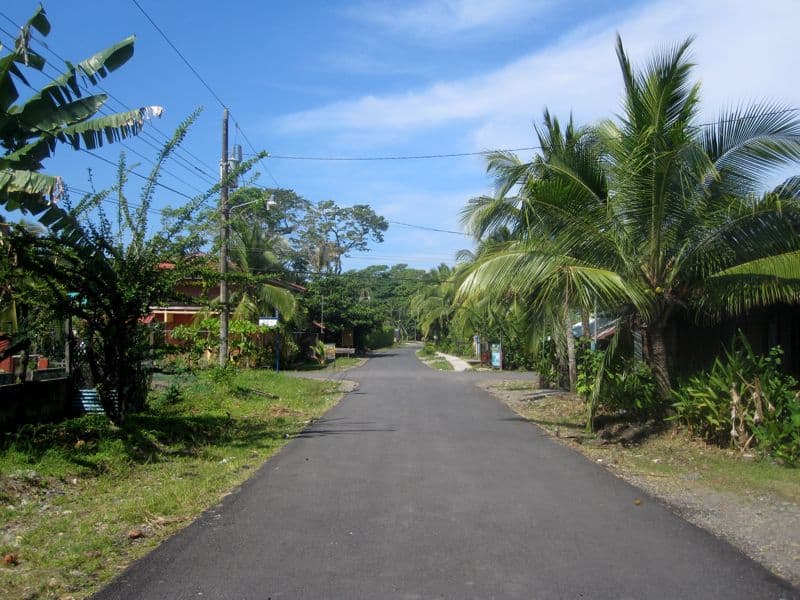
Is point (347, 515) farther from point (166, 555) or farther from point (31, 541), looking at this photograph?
point (31, 541)

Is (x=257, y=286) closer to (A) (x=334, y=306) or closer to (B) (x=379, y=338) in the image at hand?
(A) (x=334, y=306)

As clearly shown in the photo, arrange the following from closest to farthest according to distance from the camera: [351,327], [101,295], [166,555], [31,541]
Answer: [166,555] → [31,541] → [101,295] → [351,327]

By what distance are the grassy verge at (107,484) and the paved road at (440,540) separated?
1.26 feet

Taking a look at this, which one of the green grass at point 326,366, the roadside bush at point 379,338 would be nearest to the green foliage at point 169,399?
the green grass at point 326,366

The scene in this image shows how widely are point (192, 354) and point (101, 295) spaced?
258 centimetres

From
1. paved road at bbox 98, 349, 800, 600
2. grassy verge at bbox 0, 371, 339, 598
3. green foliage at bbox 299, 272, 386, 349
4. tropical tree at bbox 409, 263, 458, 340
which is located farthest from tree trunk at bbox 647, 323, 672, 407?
tropical tree at bbox 409, 263, 458, 340

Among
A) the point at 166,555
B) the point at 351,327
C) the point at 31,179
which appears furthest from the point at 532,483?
the point at 351,327

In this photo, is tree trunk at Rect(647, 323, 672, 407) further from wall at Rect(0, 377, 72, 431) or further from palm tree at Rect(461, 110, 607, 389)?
wall at Rect(0, 377, 72, 431)

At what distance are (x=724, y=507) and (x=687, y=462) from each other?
2758mm

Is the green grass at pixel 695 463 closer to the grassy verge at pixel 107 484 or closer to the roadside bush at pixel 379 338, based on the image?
the grassy verge at pixel 107 484

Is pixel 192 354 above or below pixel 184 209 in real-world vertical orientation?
below

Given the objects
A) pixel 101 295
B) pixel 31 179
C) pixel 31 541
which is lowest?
pixel 31 541

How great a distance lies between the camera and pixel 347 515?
280 inches

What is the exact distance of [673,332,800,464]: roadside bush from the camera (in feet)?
31.8
